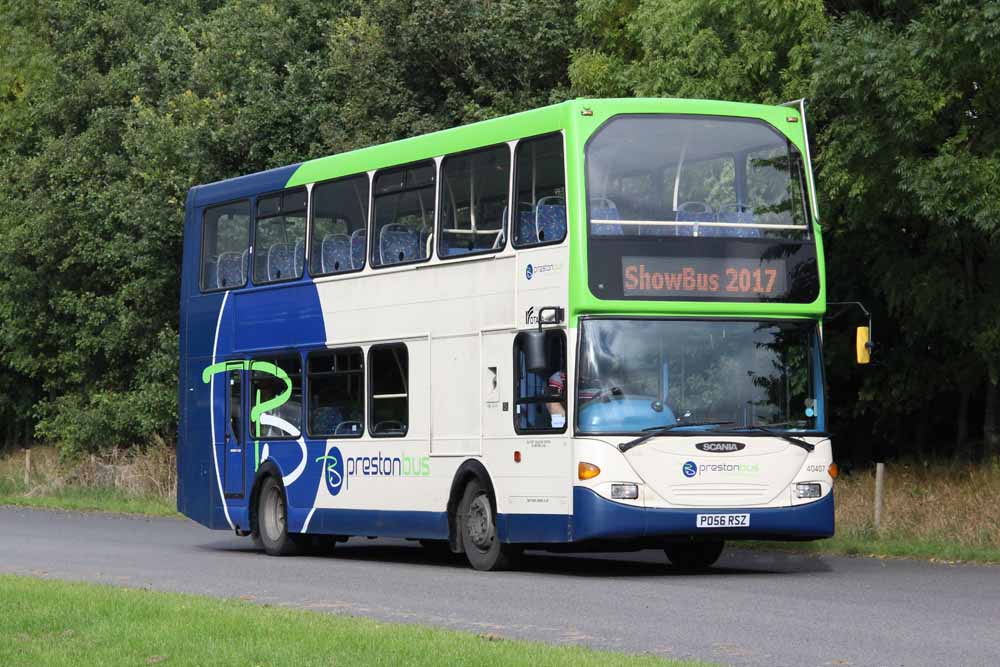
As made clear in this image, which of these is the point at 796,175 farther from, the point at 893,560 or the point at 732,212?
the point at 893,560

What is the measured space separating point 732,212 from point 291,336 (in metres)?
6.67

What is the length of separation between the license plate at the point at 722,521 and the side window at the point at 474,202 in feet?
11.2

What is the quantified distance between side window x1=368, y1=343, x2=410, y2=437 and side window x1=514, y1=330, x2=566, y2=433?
2.32 metres

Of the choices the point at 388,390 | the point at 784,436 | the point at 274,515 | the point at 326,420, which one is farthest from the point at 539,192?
the point at 274,515

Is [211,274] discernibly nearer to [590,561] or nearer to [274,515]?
[274,515]

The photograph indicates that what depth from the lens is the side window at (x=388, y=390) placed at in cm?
2073

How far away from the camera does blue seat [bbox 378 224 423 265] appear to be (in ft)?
67.3

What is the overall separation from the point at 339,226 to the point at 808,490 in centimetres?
670

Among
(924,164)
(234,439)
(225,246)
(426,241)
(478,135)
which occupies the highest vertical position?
(478,135)

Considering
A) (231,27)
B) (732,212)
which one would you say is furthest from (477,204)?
(231,27)

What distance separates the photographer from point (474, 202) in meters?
19.4

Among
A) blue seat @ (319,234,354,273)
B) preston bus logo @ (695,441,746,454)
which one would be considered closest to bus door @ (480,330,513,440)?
preston bus logo @ (695,441,746,454)

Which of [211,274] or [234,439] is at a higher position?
[211,274]

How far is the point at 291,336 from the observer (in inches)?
891
